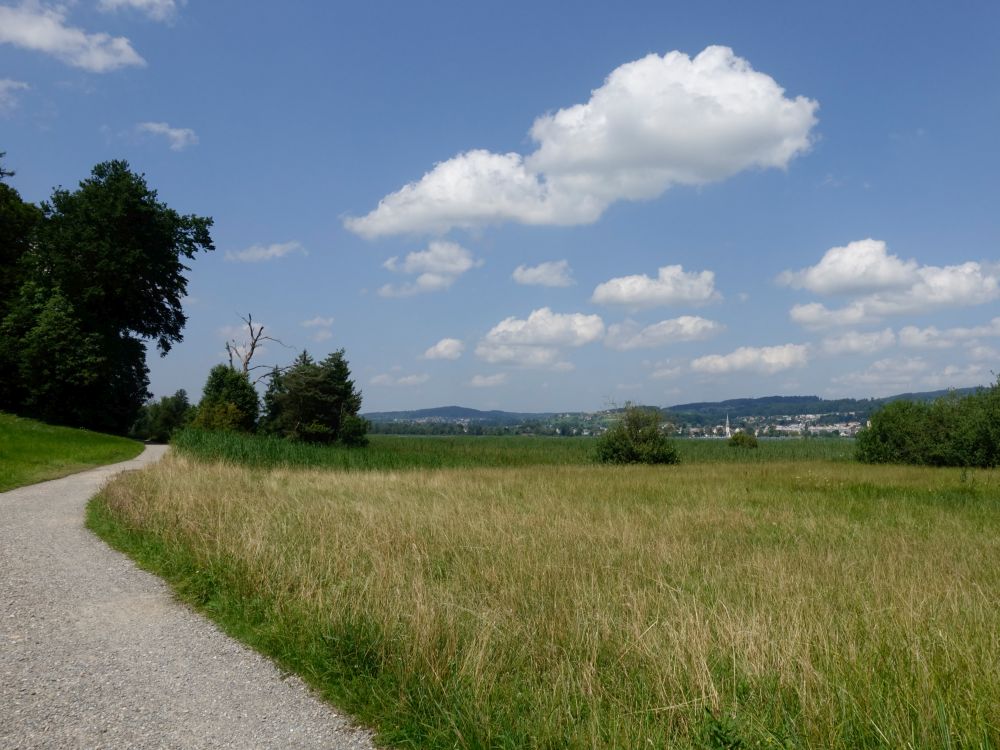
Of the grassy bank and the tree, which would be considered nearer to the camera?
the grassy bank

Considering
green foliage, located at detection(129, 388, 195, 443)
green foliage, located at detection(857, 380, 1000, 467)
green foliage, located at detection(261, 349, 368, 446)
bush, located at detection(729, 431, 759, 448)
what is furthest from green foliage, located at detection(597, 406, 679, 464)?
green foliage, located at detection(129, 388, 195, 443)

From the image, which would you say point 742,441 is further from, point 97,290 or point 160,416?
point 160,416

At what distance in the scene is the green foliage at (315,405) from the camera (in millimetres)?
44781

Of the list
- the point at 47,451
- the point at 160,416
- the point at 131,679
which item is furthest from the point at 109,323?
the point at 131,679

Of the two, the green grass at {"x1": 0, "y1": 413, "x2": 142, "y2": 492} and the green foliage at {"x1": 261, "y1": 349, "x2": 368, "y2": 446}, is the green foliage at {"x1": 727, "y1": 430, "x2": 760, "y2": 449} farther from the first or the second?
the green grass at {"x1": 0, "y1": 413, "x2": 142, "y2": 492}

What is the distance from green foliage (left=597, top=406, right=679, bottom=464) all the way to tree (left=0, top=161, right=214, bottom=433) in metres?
30.4

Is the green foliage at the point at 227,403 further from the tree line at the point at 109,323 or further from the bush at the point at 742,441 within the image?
the bush at the point at 742,441

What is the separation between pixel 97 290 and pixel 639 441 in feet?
113

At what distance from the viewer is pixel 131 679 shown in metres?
5.12

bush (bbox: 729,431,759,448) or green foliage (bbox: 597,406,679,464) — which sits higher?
green foliage (bbox: 597,406,679,464)

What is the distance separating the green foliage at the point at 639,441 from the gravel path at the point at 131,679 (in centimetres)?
3036

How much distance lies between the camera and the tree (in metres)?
39.8

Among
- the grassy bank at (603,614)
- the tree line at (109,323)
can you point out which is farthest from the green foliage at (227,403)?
the grassy bank at (603,614)

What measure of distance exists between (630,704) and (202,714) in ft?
9.25
